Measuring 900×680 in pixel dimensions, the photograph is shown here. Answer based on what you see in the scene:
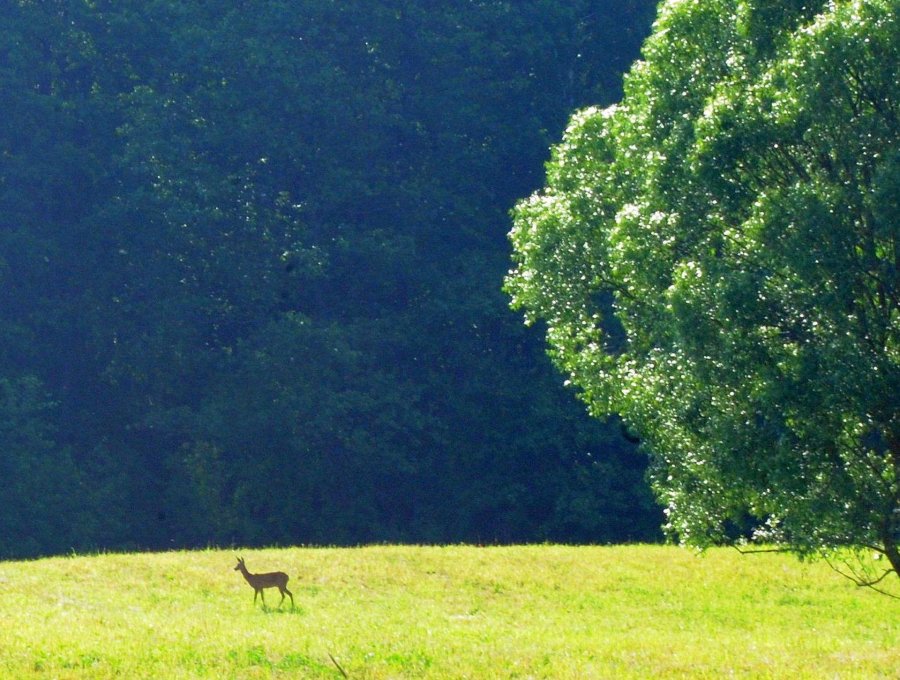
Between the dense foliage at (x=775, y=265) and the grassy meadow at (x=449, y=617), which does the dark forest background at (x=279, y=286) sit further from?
the dense foliage at (x=775, y=265)

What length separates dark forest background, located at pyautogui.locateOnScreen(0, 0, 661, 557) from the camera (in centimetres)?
3712

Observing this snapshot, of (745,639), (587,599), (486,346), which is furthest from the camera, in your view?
(486,346)

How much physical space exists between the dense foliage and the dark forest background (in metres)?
22.8

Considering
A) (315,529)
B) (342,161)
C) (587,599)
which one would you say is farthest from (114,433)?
(587,599)

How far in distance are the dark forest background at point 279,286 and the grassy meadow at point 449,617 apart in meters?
12.6

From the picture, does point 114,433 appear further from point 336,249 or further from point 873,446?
point 873,446

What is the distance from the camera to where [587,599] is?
2184 centimetres

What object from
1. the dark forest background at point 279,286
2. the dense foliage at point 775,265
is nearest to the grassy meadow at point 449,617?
the dense foliage at point 775,265

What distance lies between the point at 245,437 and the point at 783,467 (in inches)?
1021

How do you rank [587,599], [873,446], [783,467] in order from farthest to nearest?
1. [587,599]
2. [873,446]
3. [783,467]

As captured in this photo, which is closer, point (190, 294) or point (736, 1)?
point (736, 1)

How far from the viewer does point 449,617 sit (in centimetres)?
1933

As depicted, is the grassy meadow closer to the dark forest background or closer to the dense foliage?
the dense foliage

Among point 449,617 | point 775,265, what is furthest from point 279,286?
point 775,265
